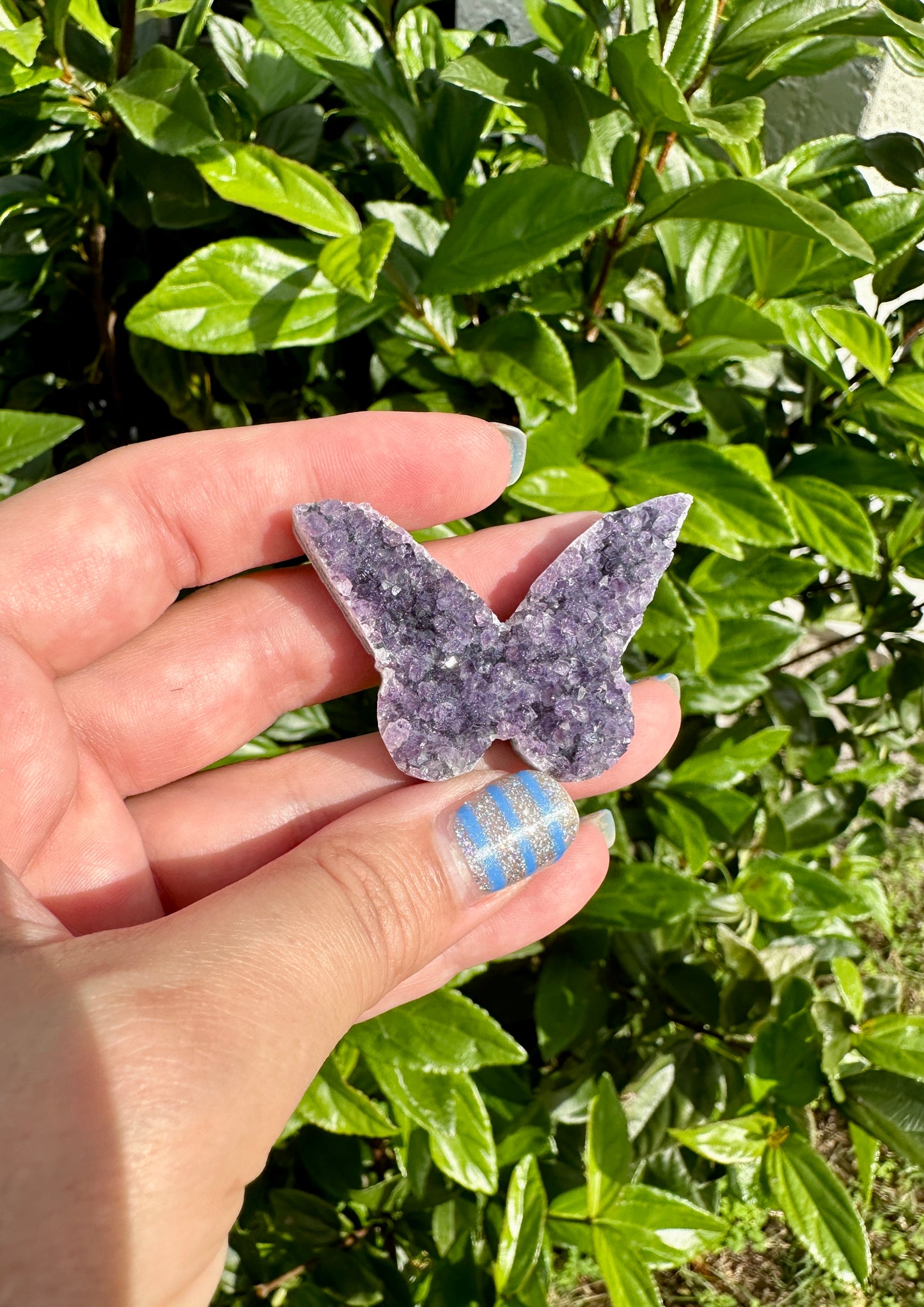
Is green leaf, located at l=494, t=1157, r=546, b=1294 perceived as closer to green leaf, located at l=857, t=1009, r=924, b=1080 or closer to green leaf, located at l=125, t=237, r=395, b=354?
green leaf, located at l=857, t=1009, r=924, b=1080

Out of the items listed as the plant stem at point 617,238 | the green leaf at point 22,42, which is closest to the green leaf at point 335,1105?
the plant stem at point 617,238

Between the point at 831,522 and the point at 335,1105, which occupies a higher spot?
the point at 831,522

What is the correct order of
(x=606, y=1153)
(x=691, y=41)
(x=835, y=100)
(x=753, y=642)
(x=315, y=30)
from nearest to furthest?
1. (x=691, y=41)
2. (x=315, y=30)
3. (x=606, y=1153)
4. (x=753, y=642)
5. (x=835, y=100)

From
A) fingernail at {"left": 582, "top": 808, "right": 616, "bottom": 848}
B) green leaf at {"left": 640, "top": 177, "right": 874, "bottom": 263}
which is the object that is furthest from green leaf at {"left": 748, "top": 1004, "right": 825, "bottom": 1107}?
green leaf at {"left": 640, "top": 177, "right": 874, "bottom": 263}

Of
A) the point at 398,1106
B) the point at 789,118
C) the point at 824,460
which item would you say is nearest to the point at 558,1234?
the point at 398,1106

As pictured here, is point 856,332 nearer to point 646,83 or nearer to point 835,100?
point 646,83

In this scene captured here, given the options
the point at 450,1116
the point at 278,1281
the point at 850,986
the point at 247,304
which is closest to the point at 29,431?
the point at 247,304

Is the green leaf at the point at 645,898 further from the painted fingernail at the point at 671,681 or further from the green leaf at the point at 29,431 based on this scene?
the green leaf at the point at 29,431

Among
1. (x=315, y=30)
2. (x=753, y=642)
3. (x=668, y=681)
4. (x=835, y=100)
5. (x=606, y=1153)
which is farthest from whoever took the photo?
(x=835, y=100)

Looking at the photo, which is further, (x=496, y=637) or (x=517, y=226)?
(x=496, y=637)
